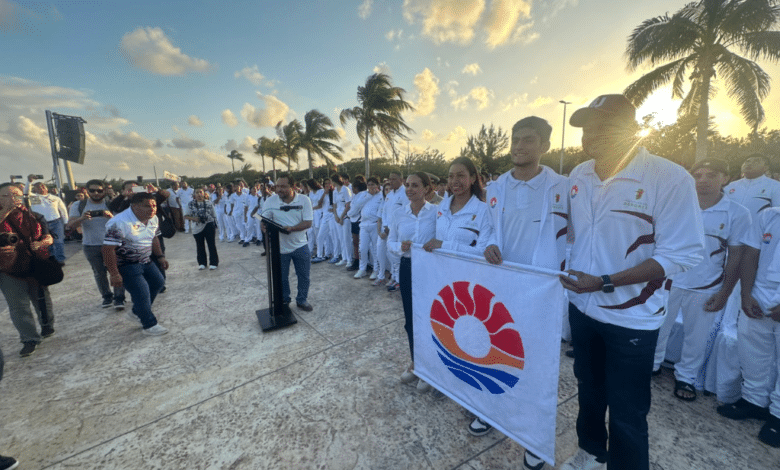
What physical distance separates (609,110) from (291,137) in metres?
31.5

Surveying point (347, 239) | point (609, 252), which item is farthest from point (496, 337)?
point (347, 239)

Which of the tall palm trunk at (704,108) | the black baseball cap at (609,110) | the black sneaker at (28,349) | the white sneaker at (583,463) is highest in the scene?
the tall palm trunk at (704,108)

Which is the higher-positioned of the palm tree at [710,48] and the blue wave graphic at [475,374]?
the palm tree at [710,48]

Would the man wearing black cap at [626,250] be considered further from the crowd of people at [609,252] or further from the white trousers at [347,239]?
the white trousers at [347,239]

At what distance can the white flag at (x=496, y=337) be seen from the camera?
1740 millimetres

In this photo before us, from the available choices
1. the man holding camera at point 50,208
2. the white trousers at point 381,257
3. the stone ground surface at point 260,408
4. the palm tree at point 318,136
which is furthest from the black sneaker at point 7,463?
the palm tree at point 318,136

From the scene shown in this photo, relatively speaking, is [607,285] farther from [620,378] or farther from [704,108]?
[704,108]

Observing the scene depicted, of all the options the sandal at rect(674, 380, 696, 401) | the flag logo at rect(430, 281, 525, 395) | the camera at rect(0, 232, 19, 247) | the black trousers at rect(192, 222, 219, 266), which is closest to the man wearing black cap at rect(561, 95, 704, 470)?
the flag logo at rect(430, 281, 525, 395)

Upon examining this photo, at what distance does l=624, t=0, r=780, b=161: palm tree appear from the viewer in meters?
11.7

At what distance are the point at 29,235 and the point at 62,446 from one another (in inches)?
108

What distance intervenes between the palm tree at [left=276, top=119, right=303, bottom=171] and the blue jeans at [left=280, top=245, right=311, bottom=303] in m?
26.9

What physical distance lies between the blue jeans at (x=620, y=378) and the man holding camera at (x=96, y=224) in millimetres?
6332

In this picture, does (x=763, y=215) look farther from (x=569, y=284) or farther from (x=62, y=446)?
(x=62, y=446)

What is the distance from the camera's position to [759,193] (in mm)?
4352
